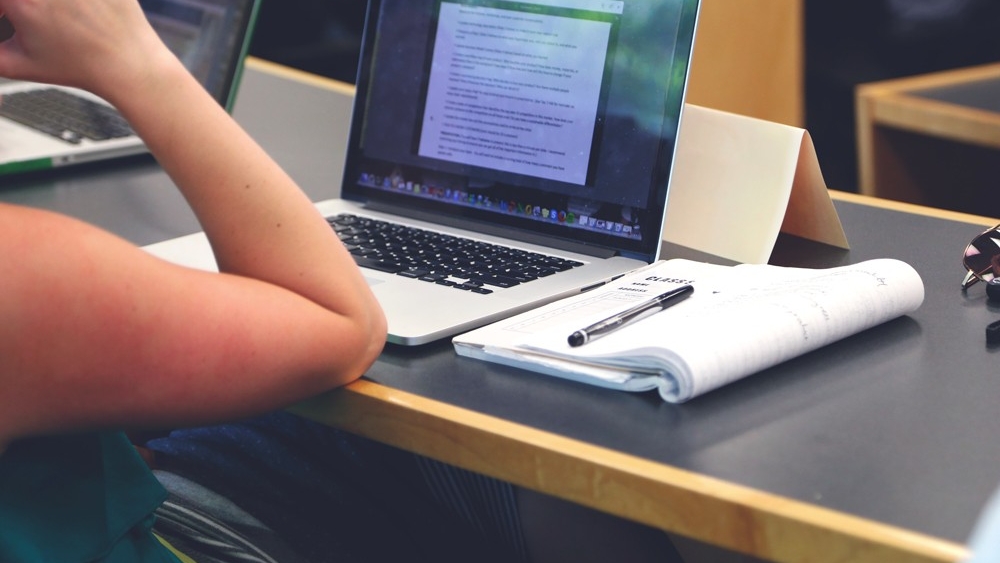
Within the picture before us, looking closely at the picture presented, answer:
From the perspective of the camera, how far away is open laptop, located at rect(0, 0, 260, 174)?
4.47 feet

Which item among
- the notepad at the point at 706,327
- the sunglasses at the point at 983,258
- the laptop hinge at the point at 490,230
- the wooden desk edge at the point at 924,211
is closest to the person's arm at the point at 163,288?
the notepad at the point at 706,327

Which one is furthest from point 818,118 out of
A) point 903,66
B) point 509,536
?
point 509,536

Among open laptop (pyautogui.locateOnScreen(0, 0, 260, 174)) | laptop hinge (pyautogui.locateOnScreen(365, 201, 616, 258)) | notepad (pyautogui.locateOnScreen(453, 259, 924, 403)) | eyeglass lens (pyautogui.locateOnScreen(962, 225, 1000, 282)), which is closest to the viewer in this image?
notepad (pyautogui.locateOnScreen(453, 259, 924, 403))

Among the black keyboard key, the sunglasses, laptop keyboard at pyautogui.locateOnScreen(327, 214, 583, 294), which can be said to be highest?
the sunglasses

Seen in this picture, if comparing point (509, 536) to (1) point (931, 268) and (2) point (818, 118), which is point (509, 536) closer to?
(1) point (931, 268)

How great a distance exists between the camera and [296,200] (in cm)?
74

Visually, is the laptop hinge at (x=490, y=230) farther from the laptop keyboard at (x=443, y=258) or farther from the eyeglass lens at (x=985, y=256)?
the eyeglass lens at (x=985, y=256)

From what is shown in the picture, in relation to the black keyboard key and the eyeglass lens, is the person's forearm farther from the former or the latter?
the eyeglass lens

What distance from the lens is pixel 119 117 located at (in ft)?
4.81

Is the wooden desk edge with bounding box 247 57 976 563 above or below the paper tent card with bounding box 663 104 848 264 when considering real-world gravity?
below

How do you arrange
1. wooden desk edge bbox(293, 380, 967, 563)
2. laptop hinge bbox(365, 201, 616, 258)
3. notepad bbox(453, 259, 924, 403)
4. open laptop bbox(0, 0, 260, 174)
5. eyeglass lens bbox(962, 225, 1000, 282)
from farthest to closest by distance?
1. open laptop bbox(0, 0, 260, 174)
2. laptop hinge bbox(365, 201, 616, 258)
3. eyeglass lens bbox(962, 225, 1000, 282)
4. notepad bbox(453, 259, 924, 403)
5. wooden desk edge bbox(293, 380, 967, 563)

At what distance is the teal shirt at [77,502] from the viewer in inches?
25.9

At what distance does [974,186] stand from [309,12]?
6.70ft

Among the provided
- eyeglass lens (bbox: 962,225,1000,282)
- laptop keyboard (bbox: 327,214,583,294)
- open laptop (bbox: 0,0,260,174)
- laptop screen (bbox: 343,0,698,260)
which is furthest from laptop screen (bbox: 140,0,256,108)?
eyeglass lens (bbox: 962,225,1000,282)
